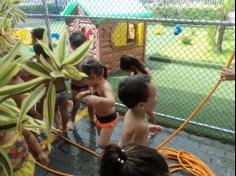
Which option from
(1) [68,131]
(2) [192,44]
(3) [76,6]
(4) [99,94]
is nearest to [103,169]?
(4) [99,94]

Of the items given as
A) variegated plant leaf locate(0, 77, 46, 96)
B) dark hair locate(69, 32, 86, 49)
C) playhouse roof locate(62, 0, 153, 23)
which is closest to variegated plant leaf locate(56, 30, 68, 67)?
variegated plant leaf locate(0, 77, 46, 96)

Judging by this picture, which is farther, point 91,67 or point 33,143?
point 91,67

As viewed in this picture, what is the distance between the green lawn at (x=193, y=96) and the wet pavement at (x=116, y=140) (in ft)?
0.63

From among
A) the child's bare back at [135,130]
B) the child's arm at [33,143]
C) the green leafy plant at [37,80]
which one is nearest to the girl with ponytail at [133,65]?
the child's bare back at [135,130]

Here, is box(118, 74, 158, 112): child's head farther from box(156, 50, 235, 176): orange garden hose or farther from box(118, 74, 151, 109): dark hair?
box(156, 50, 235, 176): orange garden hose

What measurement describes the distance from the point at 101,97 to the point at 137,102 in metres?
0.73

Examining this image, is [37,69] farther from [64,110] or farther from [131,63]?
[64,110]

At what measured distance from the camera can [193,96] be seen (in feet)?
15.7

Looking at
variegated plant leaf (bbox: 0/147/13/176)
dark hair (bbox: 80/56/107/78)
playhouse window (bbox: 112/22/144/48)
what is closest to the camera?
variegated plant leaf (bbox: 0/147/13/176)

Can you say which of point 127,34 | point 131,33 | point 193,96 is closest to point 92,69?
point 193,96

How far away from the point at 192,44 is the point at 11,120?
23.3 ft

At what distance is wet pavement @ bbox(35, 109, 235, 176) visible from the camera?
3.12 metres

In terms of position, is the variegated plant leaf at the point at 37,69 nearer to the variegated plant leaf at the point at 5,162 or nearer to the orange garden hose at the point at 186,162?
the variegated plant leaf at the point at 5,162

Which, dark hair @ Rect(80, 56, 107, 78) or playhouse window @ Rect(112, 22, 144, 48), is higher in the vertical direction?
dark hair @ Rect(80, 56, 107, 78)
